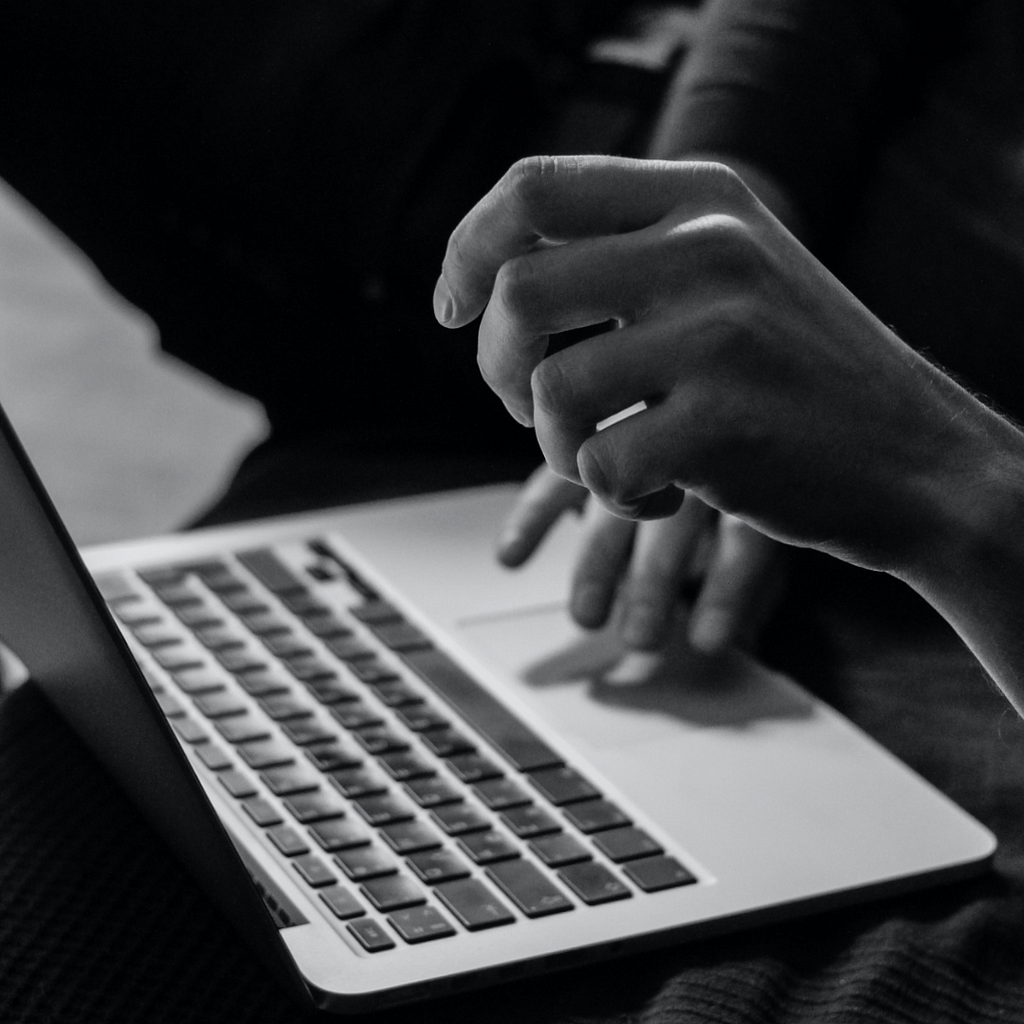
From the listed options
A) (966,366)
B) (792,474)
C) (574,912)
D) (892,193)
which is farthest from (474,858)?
(892,193)

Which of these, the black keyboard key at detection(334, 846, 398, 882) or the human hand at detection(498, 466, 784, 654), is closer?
the black keyboard key at detection(334, 846, 398, 882)

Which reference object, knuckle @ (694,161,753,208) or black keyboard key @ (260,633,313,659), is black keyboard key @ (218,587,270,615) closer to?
black keyboard key @ (260,633,313,659)

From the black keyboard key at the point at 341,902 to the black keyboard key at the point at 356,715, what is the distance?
0.28 ft

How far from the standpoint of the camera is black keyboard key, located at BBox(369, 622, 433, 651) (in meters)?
0.50

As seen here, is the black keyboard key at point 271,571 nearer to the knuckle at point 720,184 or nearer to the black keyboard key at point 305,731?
the black keyboard key at point 305,731

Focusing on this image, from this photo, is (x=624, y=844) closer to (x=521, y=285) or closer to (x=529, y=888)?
(x=529, y=888)

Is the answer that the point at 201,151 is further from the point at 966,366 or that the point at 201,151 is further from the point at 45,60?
the point at 966,366

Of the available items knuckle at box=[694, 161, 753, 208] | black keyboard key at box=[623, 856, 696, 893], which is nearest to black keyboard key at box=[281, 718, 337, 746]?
black keyboard key at box=[623, 856, 696, 893]

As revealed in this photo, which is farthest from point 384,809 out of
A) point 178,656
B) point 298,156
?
point 298,156

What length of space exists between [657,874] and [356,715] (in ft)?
0.37

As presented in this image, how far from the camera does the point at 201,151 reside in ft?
2.19

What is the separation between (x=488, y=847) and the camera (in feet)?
1.29

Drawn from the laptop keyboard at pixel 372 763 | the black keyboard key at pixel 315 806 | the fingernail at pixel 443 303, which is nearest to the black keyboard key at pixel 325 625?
the laptop keyboard at pixel 372 763

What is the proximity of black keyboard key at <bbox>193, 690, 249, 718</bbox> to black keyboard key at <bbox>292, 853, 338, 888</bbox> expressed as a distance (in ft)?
0.27
